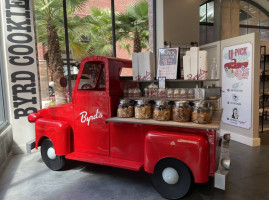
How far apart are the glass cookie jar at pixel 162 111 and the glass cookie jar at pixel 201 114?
11.3 inches

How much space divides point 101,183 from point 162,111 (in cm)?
126

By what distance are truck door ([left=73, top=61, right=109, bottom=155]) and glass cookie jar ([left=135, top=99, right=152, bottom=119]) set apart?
0.40 metres

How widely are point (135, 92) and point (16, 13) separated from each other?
266 cm

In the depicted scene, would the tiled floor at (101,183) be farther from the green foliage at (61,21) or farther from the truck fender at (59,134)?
the green foliage at (61,21)

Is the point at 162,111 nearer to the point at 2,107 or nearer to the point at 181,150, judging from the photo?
the point at 181,150

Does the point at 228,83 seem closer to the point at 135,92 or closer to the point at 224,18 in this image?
the point at 135,92

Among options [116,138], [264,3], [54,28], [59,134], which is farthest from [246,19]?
[59,134]

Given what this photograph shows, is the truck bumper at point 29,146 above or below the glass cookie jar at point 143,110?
below

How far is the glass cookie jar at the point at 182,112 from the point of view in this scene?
2.38 metres

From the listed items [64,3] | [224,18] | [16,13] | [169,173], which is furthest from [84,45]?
[224,18]

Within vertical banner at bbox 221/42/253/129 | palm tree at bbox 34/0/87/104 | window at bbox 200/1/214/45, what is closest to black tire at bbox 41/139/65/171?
palm tree at bbox 34/0/87/104

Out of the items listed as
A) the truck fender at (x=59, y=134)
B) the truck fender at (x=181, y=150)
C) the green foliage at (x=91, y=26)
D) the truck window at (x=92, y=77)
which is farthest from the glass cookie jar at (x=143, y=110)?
the green foliage at (x=91, y=26)

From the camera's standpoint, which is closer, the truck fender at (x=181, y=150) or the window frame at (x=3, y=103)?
the truck fender at (x=181, y=150)

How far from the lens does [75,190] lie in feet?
8.61
